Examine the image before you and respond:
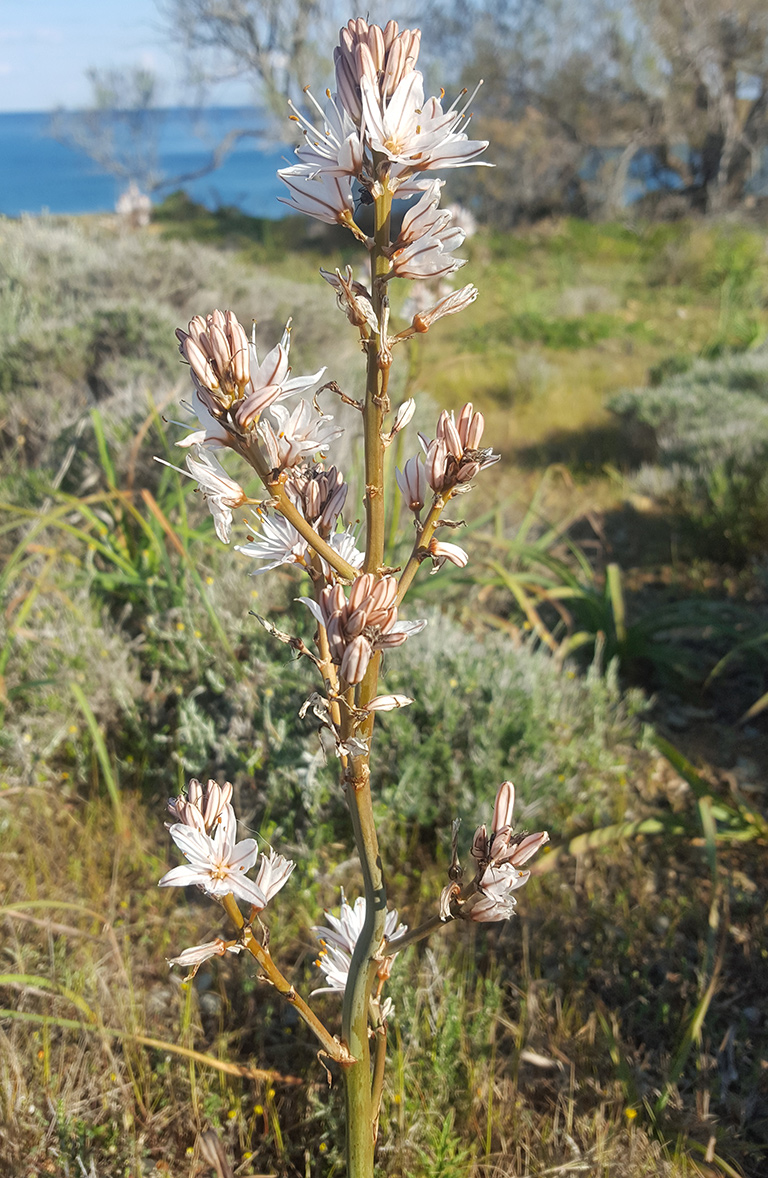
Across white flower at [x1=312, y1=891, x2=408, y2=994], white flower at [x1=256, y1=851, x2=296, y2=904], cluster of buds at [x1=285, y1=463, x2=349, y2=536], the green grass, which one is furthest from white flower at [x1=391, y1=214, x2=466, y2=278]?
the green grass

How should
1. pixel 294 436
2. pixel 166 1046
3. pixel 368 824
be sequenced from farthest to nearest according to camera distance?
pixel 166 1046 → pixel 368 824 → pixel 294 436

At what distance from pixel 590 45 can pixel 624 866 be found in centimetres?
1871

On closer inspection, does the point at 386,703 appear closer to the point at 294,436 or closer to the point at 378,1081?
the point at 294,436

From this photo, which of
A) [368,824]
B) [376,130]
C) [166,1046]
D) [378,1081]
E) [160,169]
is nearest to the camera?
[376,130]

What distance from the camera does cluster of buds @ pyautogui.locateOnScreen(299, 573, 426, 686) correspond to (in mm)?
803

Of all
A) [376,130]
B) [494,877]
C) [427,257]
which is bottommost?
[494,877]

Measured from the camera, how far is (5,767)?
2.62 metres

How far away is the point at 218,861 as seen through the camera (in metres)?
0.97

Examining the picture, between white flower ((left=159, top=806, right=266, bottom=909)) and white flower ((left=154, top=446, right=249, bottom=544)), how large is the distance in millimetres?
382

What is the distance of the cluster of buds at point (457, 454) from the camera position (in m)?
0.90

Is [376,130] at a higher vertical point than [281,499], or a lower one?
higher

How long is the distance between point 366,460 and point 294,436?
0.30ft

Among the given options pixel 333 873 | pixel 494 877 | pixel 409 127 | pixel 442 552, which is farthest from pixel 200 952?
pixel 333 873

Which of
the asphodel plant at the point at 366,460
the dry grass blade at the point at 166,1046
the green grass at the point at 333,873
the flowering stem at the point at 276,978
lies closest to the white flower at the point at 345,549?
the asphodel plant at the point at 366,460
